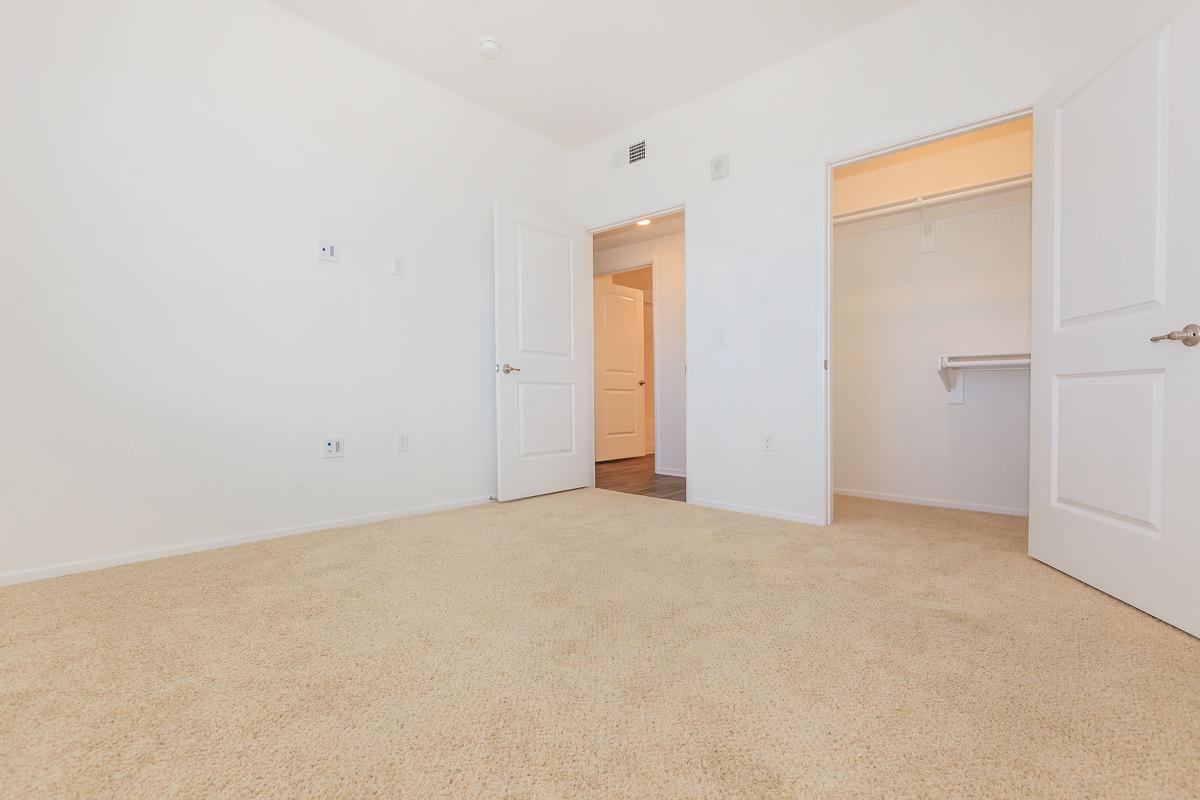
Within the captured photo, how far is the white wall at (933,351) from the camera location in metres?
3.26

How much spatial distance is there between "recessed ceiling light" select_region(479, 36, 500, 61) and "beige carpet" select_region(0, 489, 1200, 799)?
284 centimetres

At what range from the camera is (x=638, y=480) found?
4.79 metres

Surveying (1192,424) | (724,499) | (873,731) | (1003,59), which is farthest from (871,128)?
(873,731)

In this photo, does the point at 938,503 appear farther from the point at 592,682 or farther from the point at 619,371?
→ the point at 619,371

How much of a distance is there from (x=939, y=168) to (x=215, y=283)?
437 cm

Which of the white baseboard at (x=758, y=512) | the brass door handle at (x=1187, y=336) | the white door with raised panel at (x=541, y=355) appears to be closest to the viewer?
the brass door handle at (x=1187, y=336)

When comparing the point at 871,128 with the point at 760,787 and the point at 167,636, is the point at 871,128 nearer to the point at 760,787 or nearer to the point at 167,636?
the point at 760,787

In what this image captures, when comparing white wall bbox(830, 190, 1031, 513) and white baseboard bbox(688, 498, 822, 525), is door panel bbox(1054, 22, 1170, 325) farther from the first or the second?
white baseboard bbox(688, 498, 822, 525)

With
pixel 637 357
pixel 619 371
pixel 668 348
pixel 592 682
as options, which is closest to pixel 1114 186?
pixel 592 682

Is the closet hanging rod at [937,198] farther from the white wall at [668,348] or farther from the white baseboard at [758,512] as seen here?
the white baseboard at [758,512]

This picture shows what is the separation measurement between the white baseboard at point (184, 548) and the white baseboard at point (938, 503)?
3.04 meters

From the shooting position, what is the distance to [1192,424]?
5.13 ft

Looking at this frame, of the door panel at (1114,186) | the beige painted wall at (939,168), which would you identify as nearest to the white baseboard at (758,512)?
the door panel at (1114,186)

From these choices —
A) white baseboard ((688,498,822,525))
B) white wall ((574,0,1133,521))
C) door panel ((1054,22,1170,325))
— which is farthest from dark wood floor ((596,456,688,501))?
door panel ((1054,22,1170,325))
